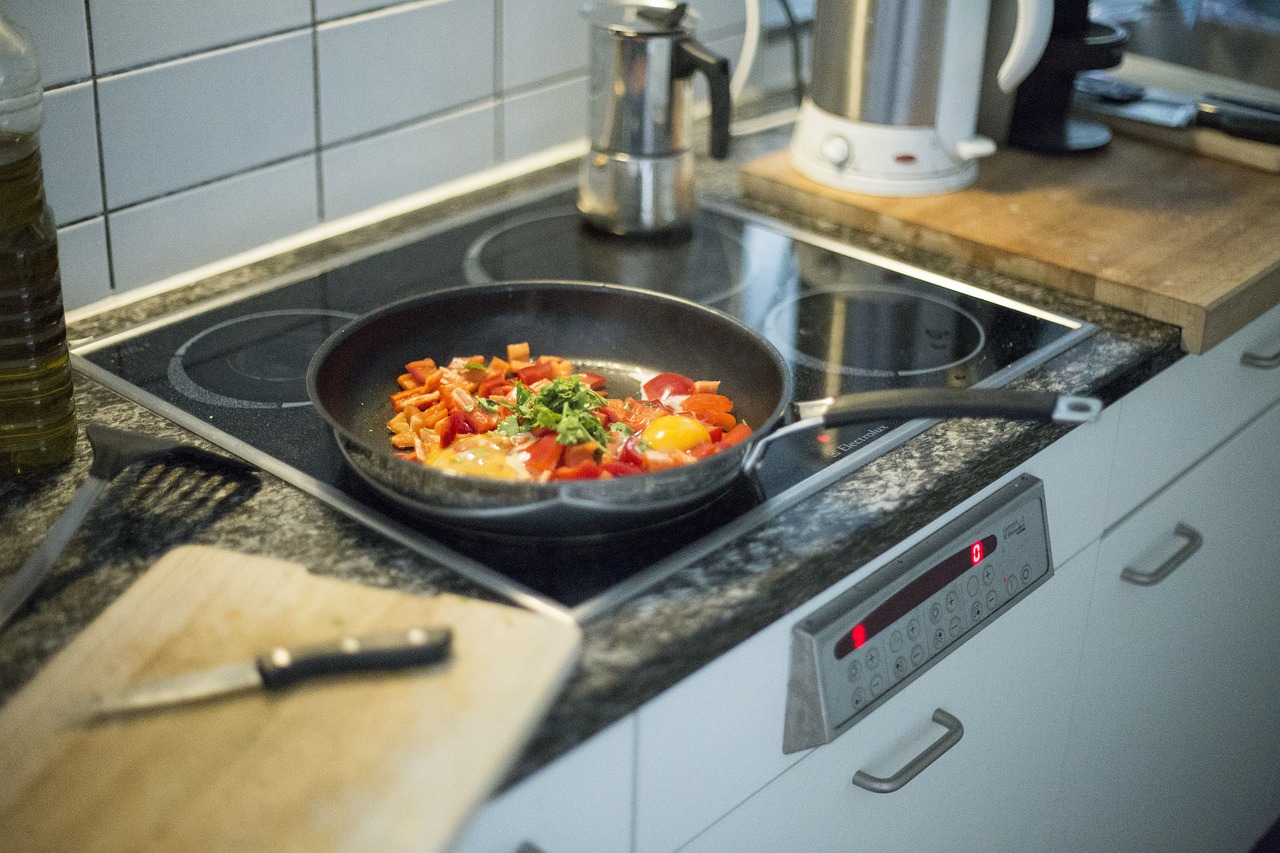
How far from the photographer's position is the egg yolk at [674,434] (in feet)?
3.22

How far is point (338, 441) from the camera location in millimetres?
925

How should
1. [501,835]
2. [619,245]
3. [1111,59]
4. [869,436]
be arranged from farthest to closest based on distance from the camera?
[1111,59]
[619,245]
[869,436]
[501,835]

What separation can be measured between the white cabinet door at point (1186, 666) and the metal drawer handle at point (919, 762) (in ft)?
0.99

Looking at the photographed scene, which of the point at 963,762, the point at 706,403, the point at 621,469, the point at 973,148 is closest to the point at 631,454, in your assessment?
the point at 621,469

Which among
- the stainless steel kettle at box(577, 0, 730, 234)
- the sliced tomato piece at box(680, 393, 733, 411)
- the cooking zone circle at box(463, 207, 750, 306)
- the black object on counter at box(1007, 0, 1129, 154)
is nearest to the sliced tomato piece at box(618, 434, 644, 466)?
the sliced tomato piece at box(680, 393, 733, 411)

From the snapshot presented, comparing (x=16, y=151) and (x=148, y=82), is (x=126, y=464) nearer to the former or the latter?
(x=16, y=151)

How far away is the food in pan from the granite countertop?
0.27 feet

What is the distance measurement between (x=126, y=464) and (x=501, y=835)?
1.22 feet

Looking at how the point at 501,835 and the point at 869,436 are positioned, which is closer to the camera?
the point at 501,835

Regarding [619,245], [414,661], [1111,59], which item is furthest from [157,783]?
[1111,59]

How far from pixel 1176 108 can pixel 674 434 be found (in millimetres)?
1040

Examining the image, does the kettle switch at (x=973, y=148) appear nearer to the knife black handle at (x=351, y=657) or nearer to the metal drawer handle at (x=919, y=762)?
the metal drawer handle at (x=919, y=762)

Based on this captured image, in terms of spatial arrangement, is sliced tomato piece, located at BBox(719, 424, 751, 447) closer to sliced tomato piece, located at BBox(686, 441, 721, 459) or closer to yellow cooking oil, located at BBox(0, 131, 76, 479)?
sliced tomato piece, located at BBox(686, 441, 721, 459)

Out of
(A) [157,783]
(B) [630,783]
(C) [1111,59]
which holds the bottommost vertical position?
(B) [630,783]
